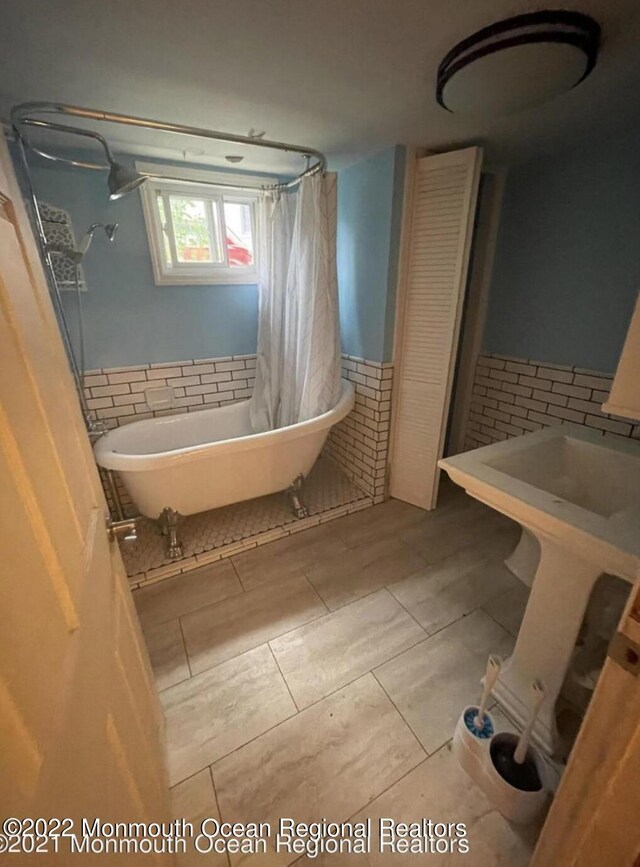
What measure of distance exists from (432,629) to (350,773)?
2.11ft

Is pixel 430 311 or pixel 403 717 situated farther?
pixel 430 311

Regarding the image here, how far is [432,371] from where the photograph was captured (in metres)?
2.06

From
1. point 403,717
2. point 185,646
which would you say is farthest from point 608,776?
point 185,646

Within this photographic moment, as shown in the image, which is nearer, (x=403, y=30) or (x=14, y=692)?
(x=14, y=692)

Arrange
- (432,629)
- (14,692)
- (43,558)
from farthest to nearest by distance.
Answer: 1. (432,629)
2. (43,558)
3. (14,692)

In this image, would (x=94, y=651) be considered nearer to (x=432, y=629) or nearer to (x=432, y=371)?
(x=432, y=629)

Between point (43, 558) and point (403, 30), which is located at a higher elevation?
point (403, 30)


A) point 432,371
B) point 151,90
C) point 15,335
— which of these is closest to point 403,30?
point 151,90

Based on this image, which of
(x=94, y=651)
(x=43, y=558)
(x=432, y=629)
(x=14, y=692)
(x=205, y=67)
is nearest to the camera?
(x=14, y=692)

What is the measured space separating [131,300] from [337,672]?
7.41 feet

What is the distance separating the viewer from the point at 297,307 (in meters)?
2.20

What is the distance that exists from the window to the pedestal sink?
199cm

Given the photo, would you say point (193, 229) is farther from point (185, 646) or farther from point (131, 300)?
point (185, 646)

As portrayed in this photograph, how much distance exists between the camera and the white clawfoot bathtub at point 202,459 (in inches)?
68.3
